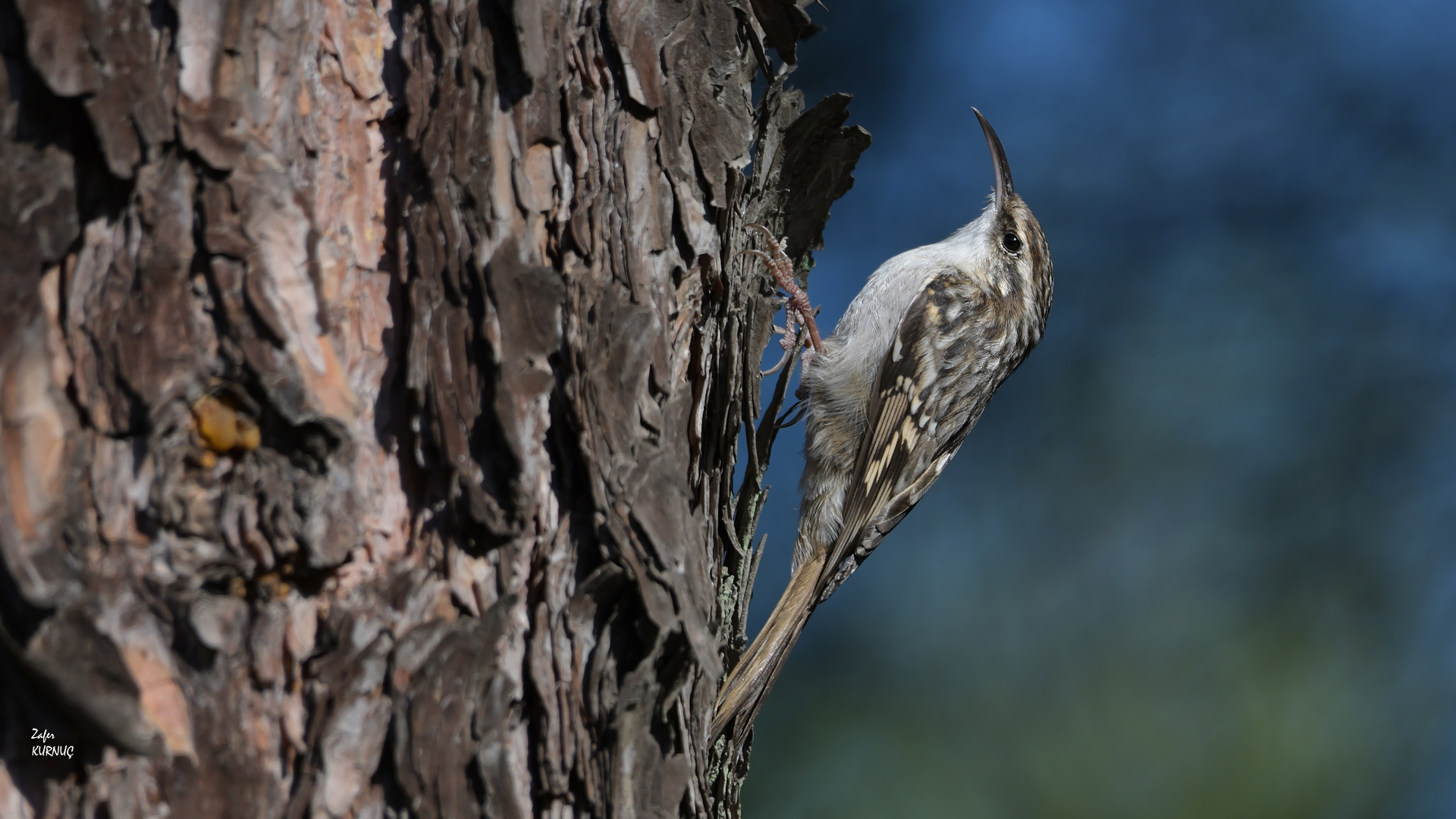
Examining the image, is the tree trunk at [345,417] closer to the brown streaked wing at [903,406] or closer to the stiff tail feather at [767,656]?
the stiff tail feather at [767,656]

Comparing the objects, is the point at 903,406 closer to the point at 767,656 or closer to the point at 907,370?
the point at 907,370

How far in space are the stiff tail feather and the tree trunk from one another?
524 millimetres

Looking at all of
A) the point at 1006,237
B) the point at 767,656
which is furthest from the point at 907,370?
the point at 767,656

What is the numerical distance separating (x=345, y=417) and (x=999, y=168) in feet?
7.88

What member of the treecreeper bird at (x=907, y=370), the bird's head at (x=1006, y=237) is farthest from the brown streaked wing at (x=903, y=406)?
the bird's head at (x=1006, y=237)

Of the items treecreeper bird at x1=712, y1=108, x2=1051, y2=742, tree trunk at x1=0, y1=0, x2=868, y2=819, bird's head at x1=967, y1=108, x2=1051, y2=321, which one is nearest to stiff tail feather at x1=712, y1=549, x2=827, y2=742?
treecreeper bird at x1=712, y1=108, x2=1051, y2=742

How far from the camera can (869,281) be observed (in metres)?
2.77

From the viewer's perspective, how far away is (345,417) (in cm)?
99

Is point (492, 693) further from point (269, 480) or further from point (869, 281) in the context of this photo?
point (869, 281)

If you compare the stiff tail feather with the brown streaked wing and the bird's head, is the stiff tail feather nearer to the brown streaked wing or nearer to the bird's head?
the brown streaked wing

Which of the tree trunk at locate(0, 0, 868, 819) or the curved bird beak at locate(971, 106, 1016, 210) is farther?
the curved bird beak at locate(971, 106, 1016, 210)

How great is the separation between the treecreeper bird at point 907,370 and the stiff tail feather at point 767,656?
0.03 feet

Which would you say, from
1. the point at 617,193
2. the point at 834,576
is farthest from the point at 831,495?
the point at 617,193

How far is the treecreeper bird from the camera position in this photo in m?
2.54
